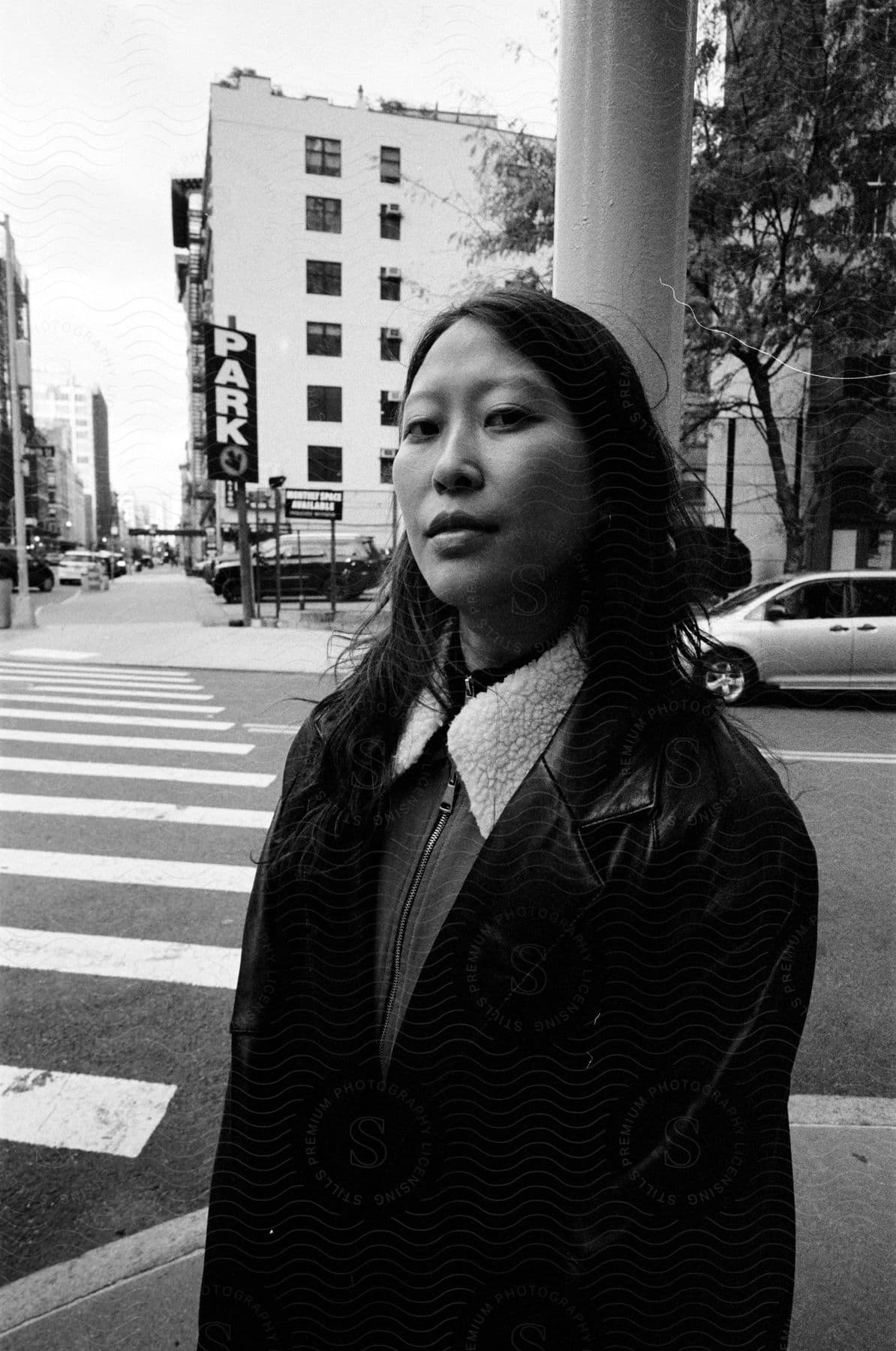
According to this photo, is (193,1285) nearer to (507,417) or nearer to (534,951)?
(534,951)

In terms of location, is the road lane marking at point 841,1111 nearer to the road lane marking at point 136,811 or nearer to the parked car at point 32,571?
the road lane marking at point 136,811

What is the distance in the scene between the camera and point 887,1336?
1.49m

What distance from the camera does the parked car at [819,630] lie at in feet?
11.2

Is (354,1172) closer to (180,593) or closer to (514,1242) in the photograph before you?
(514,1242)

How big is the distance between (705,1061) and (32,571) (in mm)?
28533

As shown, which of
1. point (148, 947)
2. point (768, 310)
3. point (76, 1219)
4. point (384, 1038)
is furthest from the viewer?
point (768, 310)

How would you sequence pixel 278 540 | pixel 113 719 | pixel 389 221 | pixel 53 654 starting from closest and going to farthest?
pixel 389 221, pixel 113 719, pixel 53 654, pixel 278 540

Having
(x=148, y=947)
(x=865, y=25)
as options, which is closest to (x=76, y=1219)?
(x=148, y=947)

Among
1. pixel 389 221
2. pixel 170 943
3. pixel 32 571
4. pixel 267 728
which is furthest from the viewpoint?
pixel 32 571

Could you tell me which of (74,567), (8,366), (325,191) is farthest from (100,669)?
(74,567)

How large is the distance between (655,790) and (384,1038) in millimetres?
397

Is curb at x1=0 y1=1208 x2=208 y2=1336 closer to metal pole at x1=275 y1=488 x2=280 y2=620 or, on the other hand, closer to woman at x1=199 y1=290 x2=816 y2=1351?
woman at x1=199 y1=290 x2=816 y2=1351

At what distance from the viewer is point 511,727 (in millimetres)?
908

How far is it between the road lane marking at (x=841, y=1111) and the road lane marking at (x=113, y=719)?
5861 mm
